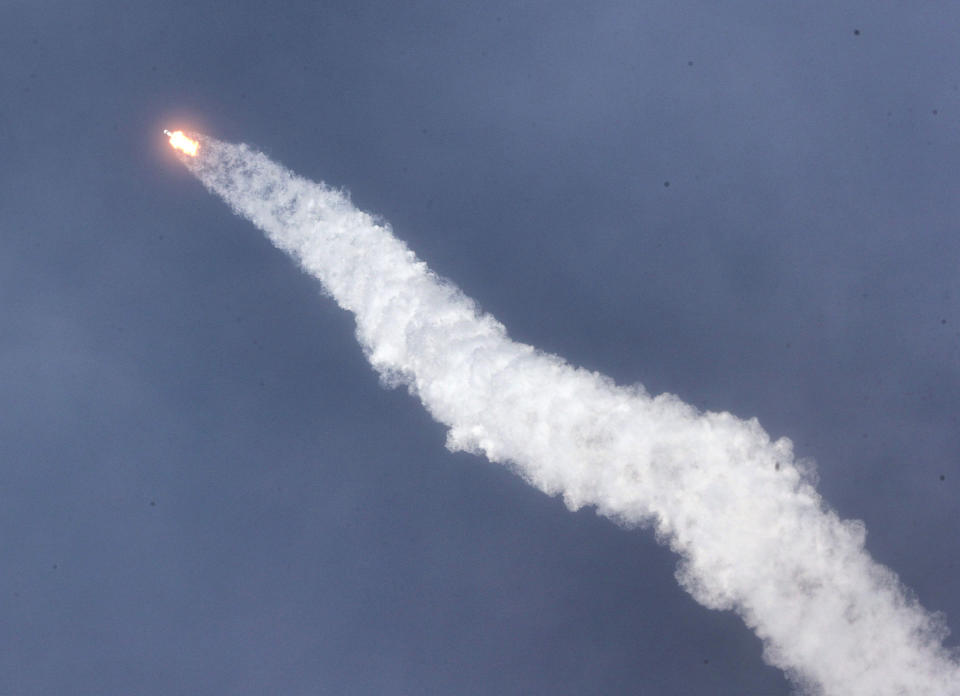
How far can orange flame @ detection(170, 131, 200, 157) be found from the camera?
42875mm

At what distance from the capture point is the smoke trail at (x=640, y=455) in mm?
36031

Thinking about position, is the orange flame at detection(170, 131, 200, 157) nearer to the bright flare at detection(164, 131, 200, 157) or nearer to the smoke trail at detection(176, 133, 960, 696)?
the bright flare at detection(164, 131, 200, 157)

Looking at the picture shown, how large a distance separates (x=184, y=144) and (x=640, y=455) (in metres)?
33.8

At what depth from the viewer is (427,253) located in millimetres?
41094

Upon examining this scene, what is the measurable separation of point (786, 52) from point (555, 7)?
14.3 m

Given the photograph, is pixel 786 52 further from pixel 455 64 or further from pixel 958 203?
pixel 455 64

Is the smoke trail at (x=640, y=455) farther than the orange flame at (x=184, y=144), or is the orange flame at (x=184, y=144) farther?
the orange flame at (x=184, y=144)

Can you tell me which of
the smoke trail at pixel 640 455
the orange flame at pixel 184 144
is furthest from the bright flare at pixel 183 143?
the smoke trail at pixel 640 455

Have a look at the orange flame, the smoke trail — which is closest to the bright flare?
the orange flame

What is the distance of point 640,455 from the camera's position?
38.0 m

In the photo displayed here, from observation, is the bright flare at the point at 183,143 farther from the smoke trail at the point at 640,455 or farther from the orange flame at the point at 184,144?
the smoke trail at the point at 640,455

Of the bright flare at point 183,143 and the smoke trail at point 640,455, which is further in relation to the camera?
the bright flare at point 183,143

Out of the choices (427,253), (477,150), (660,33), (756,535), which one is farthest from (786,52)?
(756,535)

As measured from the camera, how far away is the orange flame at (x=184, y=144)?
42.9 meters
